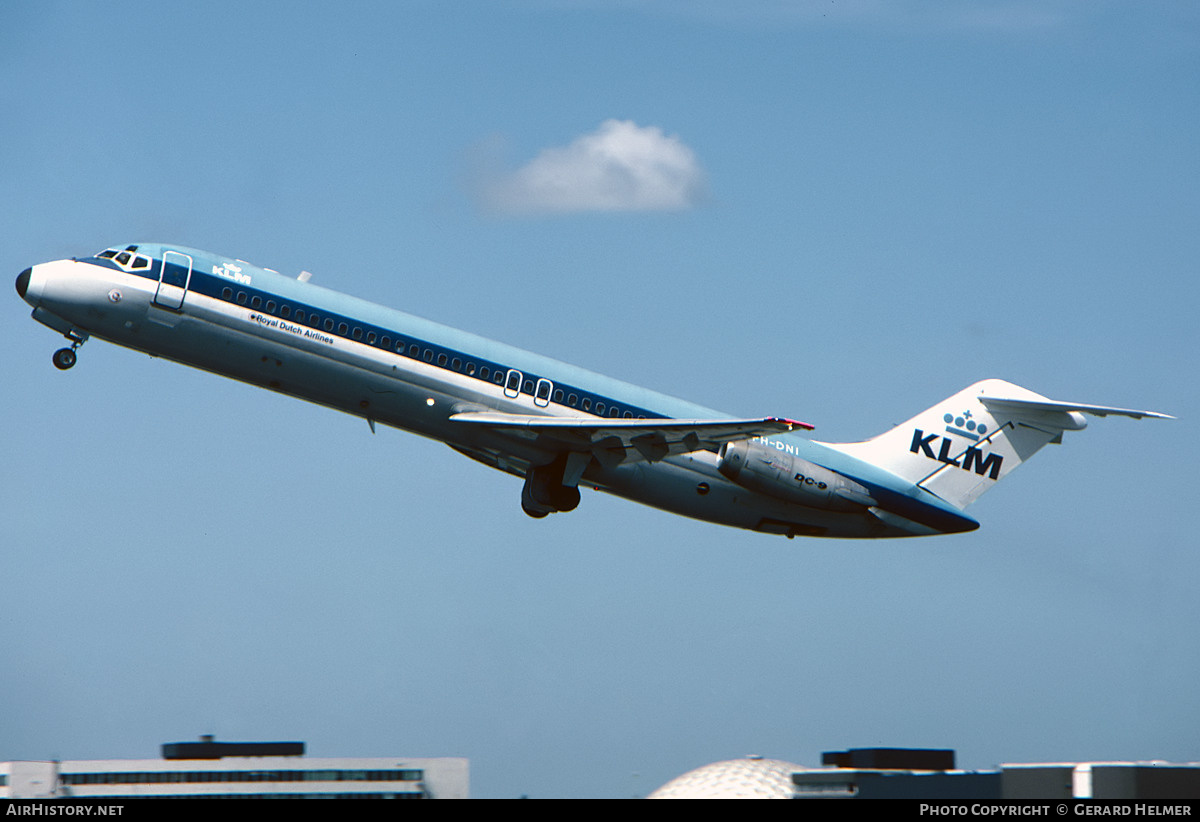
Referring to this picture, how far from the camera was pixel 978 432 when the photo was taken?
128 feet

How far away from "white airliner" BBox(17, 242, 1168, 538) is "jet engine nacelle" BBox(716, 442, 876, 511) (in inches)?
1.6

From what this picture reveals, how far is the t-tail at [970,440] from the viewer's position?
38.2 m

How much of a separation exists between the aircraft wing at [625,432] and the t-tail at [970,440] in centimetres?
616

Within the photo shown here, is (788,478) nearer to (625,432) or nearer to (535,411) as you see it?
(625,432)

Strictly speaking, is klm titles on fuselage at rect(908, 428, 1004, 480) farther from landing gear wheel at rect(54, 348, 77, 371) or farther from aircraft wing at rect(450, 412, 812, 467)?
landing gear wheel at rect(54, 348, 77, 371)

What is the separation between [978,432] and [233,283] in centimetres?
1988

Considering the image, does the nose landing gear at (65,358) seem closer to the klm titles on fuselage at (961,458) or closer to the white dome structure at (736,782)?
the klm titles on fuselage at (961,458)

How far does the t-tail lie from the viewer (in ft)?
125

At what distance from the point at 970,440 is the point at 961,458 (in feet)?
1.90

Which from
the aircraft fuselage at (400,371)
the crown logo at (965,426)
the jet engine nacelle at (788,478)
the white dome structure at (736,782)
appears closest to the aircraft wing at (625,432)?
the aircraft fuselage at (400,371)

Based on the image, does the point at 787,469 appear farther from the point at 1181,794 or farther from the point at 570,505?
the point at 1181,794

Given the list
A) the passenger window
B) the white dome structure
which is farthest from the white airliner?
the white dome structure
